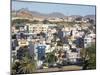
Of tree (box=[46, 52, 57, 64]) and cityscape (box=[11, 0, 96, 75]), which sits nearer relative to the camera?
cityscape (box=[11, 0, 96, 75])

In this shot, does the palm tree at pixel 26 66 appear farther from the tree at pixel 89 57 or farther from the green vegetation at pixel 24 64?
the tree at pixel 89 57

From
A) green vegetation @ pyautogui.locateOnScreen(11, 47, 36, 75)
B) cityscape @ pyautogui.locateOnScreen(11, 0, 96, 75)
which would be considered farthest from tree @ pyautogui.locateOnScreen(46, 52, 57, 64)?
green vegetation @ pyautogui.locateOnScreen(11, 47, 36, 75)

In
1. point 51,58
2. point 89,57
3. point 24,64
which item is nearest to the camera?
point 24,64

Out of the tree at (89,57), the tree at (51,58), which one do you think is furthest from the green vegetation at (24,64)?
the tree at (89,57)

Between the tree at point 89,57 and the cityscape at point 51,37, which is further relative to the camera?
the tree at point 89,57

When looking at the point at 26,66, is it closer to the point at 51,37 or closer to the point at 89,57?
the point at 51,37

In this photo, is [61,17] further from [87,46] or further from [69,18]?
[87,46]

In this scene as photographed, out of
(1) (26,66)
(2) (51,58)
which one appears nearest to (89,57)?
(2) (51,58)

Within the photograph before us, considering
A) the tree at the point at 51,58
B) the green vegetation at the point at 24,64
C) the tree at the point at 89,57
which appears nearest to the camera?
the green vegetation at the point at 24,64

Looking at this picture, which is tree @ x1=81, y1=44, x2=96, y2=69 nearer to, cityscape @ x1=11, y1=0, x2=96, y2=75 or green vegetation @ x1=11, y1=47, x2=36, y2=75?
cityscape @ x1=11, y1=0, x2=96, y2=75
